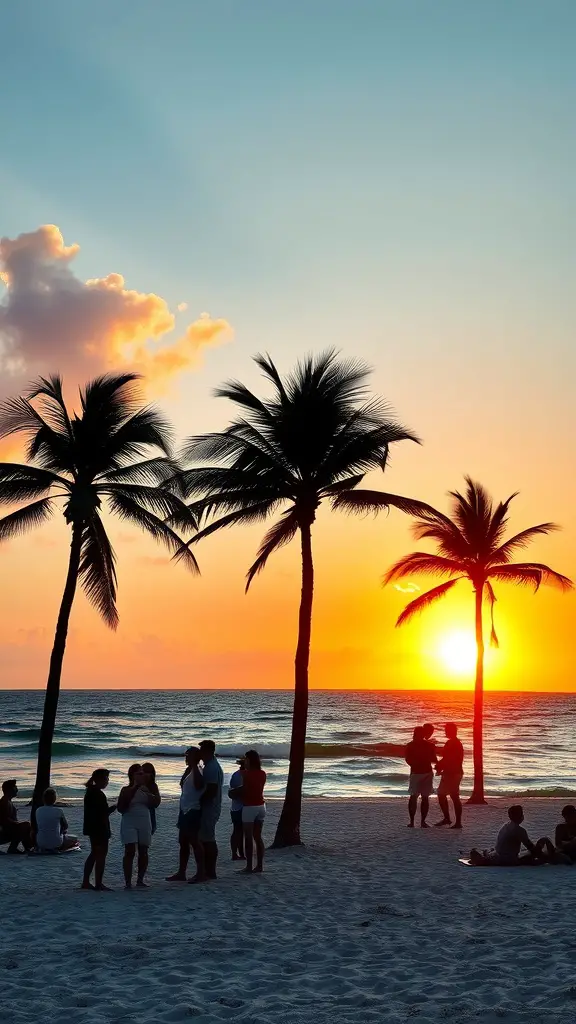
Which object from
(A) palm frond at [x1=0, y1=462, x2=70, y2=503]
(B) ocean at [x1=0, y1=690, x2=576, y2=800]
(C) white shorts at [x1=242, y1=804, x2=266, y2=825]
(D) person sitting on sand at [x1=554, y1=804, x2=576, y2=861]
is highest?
(A) palm frond at [x1=0, y1=462, x2=70, y2=503]

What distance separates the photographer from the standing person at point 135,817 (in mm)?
11117

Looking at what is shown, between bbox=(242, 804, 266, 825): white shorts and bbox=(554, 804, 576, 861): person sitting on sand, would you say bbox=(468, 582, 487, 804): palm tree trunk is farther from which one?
bbox=(242, 804, 266, 825): white shorts

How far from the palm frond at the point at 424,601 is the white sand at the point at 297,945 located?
10076 millimetres

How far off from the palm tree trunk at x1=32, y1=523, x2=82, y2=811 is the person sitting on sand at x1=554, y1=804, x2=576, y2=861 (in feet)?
31.5

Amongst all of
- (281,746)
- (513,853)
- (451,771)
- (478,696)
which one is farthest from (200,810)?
(281,746)

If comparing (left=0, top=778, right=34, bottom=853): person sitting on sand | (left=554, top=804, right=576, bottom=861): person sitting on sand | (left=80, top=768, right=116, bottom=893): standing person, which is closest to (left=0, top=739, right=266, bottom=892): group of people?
(left=80, top=768, right=116, bottom=893): standing person

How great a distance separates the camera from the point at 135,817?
1122 cm

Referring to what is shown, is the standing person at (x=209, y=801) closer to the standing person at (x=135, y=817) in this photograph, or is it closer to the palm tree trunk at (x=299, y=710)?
the standing person at (x=135, y=817)

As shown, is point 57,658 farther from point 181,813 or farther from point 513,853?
point 513,853

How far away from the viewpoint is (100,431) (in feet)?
59.3

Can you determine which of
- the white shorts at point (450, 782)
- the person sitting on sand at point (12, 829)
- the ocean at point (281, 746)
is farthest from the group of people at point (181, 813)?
the ocean at point (281, 746)

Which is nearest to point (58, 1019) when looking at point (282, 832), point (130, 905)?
point (130, 905)

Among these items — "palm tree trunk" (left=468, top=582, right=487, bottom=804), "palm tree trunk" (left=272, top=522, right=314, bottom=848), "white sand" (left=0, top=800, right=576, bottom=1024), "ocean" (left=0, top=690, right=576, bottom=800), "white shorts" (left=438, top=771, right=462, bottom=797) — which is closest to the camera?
"white sand" (left=0, top=800, right=576, bottom=1024)

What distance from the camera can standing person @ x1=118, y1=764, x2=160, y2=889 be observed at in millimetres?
11117
